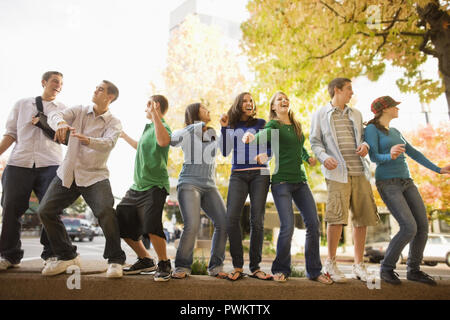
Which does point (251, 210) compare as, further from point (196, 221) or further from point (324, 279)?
point (324, 279)

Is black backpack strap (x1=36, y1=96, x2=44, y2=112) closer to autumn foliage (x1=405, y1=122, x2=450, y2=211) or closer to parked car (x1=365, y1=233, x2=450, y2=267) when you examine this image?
autumn foliage (x1=405, y1=122, x2=450, y2=211)

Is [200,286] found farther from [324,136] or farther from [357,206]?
[324,136]

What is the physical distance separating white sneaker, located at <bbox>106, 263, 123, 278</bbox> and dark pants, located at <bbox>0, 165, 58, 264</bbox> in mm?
947

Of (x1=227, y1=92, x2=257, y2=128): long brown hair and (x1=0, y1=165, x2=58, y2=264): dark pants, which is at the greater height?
(x1=227, y1=92, x2=257, y2=128): long brown hair

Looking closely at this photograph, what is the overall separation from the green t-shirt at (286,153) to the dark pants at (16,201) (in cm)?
250

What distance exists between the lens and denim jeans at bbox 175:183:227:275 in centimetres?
292

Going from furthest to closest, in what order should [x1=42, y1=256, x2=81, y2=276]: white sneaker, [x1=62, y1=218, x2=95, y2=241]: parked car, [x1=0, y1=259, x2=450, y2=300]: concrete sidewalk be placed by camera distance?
[x1=62, y1=218, x2=95, y2=241]: parked car < [x1=42, y1=256, x2=81, y2=276]: white sneaker < [x1=0, y1=259, x2=450, y2=300]: concrete sidewalk

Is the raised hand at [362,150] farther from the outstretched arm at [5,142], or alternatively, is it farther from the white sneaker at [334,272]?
the outstretched arm at [5,142]

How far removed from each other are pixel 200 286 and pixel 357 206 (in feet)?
5.98

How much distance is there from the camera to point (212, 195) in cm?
313

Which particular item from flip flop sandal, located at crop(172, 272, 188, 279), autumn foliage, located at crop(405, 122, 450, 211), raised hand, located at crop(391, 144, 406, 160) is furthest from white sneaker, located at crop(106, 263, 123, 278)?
autumn foliage, located at crop(405, 122, 450, 211)

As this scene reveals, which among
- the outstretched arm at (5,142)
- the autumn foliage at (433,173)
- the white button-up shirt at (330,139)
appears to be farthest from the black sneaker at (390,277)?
the autumn foliage at (433,173)

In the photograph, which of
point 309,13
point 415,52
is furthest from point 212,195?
point 415,52

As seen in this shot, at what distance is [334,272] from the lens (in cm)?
290
